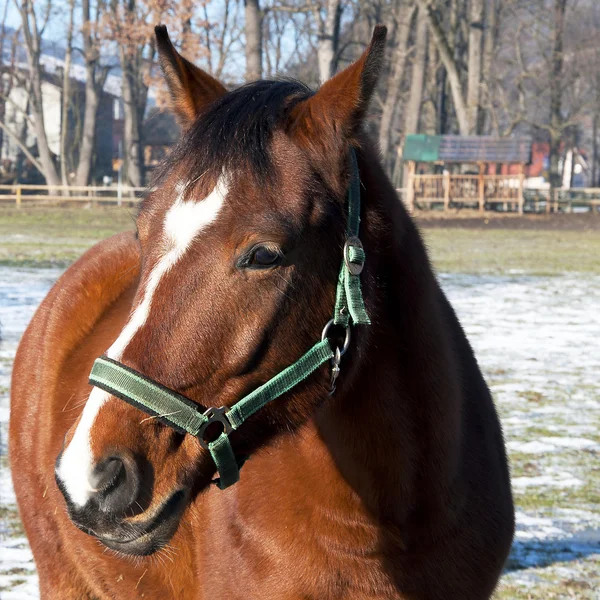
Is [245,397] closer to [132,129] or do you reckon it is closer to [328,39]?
[328,39]

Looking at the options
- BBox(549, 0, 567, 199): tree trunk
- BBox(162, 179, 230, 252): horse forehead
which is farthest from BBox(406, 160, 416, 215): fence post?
BBox(162, 179, 230, 252): horse forehead

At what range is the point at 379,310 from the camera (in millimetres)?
2281

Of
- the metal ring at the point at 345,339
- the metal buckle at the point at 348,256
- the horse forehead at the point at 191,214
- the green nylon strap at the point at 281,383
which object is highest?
the horse forehead at the point at 191,214

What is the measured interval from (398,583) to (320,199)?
1.05 metres

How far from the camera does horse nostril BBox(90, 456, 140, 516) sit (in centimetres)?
182

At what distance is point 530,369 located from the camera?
830cm

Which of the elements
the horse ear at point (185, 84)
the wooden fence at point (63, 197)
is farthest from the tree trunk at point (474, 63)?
the horse ear at point (185, 84)

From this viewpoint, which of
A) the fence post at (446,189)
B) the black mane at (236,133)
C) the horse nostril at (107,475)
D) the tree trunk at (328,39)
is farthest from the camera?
the fence post at (446,189)

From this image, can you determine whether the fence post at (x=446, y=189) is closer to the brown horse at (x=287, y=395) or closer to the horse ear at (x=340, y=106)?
the brown horse at (x=287, y=395)

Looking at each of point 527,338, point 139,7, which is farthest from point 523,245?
point 139,7

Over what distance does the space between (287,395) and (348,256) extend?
37 centimetres

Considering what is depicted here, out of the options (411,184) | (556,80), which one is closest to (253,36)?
(411,184)

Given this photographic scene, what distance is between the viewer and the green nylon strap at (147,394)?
1879 millimetres

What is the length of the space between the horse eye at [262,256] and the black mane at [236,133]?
191mm
